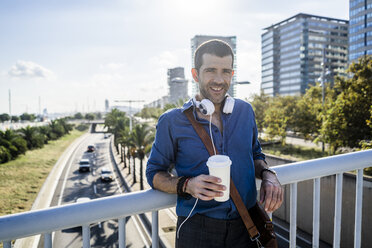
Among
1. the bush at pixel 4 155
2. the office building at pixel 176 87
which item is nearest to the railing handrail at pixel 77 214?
the bush at pixel 4 155

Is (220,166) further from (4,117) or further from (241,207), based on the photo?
(4,117)

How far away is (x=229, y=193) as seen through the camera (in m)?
1.63

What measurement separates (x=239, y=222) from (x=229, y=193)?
0.25 m

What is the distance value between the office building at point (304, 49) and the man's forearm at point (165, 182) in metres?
101

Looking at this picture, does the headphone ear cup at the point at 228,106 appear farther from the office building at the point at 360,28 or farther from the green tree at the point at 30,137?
the office building at the point at 360,28

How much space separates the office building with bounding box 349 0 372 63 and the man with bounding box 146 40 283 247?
8472cm

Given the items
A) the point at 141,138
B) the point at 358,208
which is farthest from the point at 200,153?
the point at 141,138

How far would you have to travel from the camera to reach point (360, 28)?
7481cm

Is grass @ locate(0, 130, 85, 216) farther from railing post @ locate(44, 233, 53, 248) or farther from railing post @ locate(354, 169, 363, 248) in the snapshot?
railing post @ locate(354, 169, 363, 248)

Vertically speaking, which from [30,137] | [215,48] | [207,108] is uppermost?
[215,48]

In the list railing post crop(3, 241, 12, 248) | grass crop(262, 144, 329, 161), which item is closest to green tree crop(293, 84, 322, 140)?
grass crop(262, 144, 329, 161)

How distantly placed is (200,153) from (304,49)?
383ft

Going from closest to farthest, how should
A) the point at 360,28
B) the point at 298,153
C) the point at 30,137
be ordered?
1. the point at 298,153
2. the point at 30,137
3. the point at 360,28

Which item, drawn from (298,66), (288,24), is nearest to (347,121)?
(298,66)
